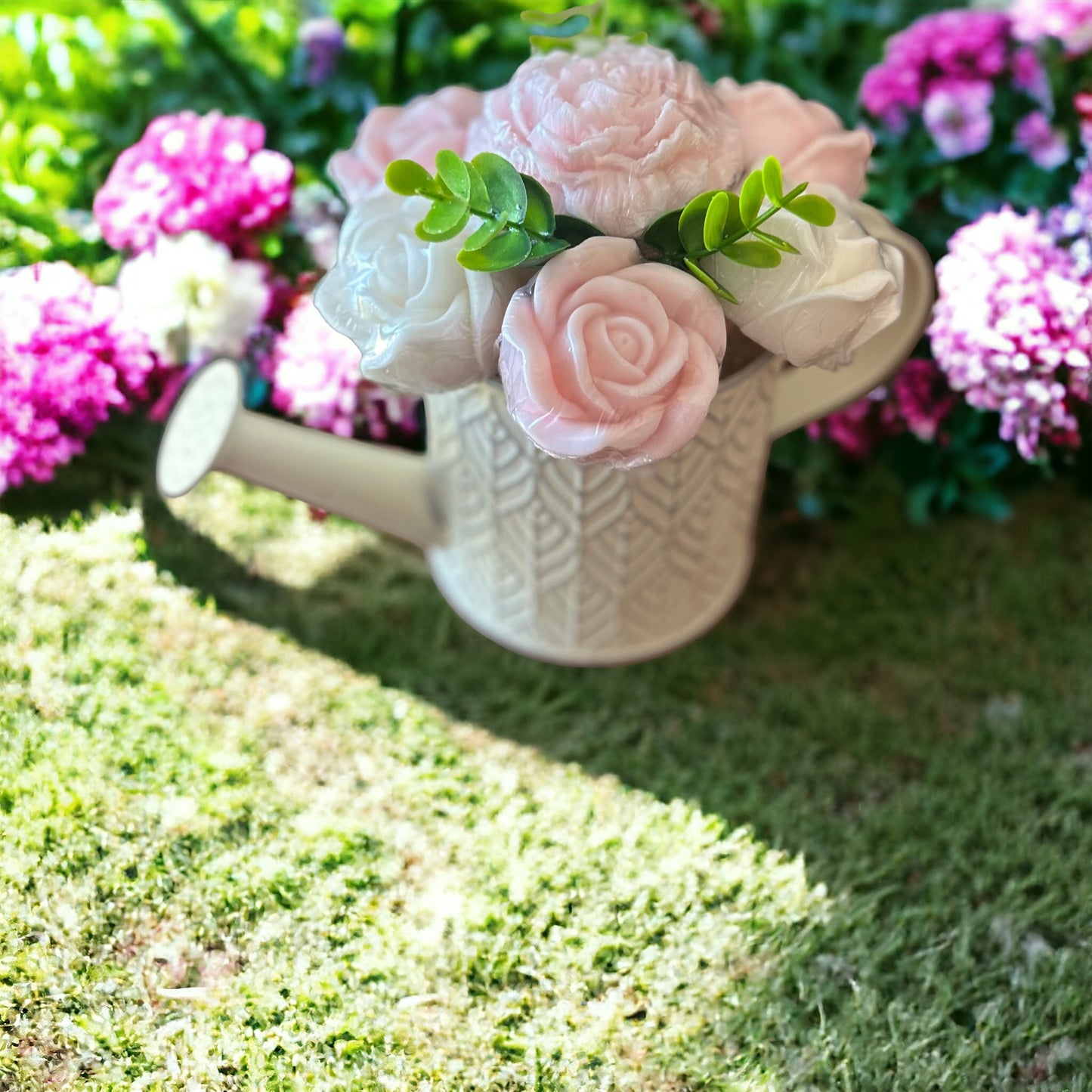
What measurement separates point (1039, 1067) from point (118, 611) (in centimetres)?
63

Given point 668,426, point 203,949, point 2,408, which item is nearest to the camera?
point 668,426

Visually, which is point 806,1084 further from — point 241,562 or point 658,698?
point 241,562

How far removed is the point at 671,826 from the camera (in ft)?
2.14

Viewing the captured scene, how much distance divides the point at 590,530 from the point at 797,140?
25 centimetres

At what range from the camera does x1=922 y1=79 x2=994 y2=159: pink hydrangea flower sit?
792 millimetres

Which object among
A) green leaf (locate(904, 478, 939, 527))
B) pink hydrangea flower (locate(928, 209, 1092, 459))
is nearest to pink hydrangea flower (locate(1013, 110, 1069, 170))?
pink hydrangea flower (locate(928, 209, 1092, 459))

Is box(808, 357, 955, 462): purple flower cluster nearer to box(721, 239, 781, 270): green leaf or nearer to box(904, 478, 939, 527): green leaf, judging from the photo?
box(904, 478, 939, 527): green leaf

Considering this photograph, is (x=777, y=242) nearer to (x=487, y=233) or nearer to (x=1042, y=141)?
(x=487, y=233)

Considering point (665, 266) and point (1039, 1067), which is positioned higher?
point (665, 266)

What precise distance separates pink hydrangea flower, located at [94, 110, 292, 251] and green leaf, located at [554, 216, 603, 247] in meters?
0.39

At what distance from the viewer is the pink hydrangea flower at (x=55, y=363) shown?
0.70 metres


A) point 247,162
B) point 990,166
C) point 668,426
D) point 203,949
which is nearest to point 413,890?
point 203,949

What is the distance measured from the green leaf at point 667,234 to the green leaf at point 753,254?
0.03 m

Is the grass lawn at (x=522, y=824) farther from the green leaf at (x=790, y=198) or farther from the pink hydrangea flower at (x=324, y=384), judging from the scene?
the green leaf at (x=790, y=198)
